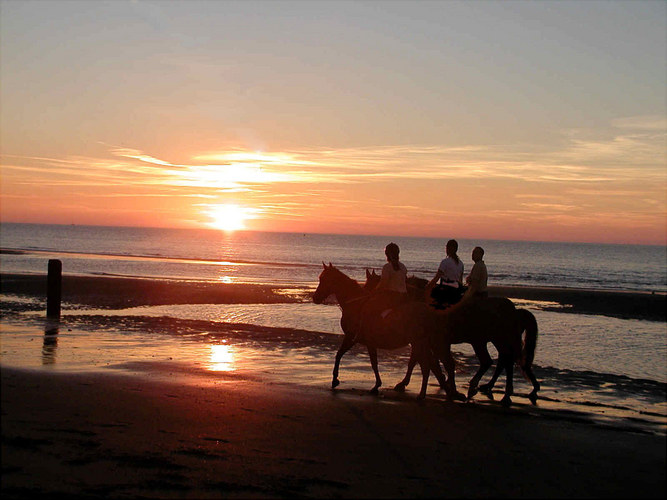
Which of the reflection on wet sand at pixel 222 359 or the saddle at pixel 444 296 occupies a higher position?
the saddle at pixel 444 296

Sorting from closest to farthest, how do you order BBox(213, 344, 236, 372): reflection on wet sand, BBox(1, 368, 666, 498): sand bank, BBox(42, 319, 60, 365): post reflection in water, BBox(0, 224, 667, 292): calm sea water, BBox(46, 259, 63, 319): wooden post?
→ 1. BBox(1, 368, 666, 498): sand bank
2. BBox(42, 319, 60, 365): post reflection in water
3. BBox(213, 344, 236, 372): reflection on wet sand
4. BBox(46, 259, 63, 319): wooden post
5. BBox(0, 224, 667, 292): calm sea water

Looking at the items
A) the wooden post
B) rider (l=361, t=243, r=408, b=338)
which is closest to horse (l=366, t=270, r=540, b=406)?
rider (l=361, t=243, r=408, b=338)

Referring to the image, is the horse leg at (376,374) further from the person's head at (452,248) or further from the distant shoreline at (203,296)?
the distant shoreline at (203,296)

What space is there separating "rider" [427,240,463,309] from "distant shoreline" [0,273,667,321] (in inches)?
658

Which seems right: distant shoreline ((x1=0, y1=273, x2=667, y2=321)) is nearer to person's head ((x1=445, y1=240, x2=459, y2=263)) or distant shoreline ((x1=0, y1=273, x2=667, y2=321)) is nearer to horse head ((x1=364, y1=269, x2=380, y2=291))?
horse head ((x1=364, y1=269, x2=380, y2=291))

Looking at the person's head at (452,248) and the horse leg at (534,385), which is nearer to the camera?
the horse leg at (534,385)

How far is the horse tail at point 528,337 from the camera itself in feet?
39.0

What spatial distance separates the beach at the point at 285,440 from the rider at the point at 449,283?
1662mm

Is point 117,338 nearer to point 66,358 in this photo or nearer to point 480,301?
point 66,358

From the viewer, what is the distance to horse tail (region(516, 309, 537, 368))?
39.0ft

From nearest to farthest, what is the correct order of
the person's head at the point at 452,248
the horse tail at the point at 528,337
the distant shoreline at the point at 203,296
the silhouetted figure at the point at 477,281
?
1. the person's head at the point at 452,248
2. the silhouetted figure at the point at 477,281
3. the horse tail at the point at 528,337
4. the distant shoreline at the point at 203,296

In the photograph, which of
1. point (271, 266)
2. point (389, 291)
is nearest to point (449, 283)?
point (389, 291)

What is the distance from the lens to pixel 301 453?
24.7ft

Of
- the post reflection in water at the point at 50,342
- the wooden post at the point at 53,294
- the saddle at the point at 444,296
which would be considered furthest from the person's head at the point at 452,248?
the wooden post at the point at 53,294
